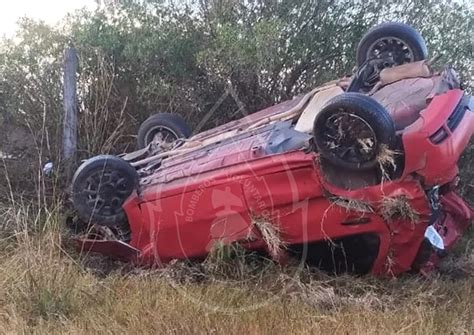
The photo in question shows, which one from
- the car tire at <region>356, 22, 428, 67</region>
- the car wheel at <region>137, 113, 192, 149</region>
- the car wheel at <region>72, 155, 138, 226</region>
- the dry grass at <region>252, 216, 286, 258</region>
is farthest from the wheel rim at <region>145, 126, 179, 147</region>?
the dry grass at <region>252, 216, 286, 258</region>

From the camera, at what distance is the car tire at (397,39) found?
4934mm

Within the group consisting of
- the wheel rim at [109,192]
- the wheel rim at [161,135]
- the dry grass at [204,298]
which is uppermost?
the wheel rim at [161,135]

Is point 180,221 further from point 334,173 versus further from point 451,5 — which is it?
point 451,5

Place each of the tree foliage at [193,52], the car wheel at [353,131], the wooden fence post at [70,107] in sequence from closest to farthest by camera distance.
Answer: the car wheel at [353,131] < the wooden fence post at [70,107] < the tree foliage at [193,52]

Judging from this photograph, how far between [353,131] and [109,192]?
198cm

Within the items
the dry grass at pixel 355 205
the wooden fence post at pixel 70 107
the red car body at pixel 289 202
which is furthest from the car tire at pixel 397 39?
the wooden fence post at pixel 70 107

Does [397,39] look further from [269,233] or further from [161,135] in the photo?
[161,135]

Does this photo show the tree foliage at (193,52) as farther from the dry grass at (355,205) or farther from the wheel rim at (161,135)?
the dry grass at (355,205)

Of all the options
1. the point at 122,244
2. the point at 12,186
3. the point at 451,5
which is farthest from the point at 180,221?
the point at 451,5

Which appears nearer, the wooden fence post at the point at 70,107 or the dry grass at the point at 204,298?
the dry grass at the point at 204,298

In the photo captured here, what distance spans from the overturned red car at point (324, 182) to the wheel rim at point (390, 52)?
10mm

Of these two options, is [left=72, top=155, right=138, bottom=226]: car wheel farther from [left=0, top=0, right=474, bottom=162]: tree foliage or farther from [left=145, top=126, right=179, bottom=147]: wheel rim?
[left=0, top=0, right=474, bottom=162]: tree foliage

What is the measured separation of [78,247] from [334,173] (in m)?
2.12

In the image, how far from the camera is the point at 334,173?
3.87m
